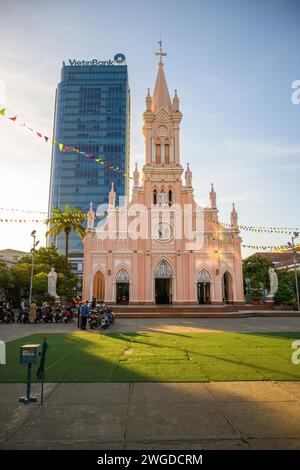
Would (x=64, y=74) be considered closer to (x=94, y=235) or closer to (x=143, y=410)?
(x=94, y=235)

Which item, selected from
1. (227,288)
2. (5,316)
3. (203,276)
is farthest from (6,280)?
(227,288)

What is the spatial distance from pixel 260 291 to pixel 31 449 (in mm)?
50696

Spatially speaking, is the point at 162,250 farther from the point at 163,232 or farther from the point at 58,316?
the point at 58,316

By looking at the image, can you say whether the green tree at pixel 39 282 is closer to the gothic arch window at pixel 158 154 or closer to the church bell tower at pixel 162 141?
the church bell tower at pixel 162 141

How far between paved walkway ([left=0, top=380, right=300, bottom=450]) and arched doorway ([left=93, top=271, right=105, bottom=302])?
29931 millimetres

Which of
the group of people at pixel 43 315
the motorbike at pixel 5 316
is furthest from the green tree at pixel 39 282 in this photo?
the group of people at pixel 43 315

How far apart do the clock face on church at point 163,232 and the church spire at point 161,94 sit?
16698 mm

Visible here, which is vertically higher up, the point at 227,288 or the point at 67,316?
the point at 227,288

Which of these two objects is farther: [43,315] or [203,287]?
[203,287]

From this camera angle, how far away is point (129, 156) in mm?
105812

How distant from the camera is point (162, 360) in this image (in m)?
9.59

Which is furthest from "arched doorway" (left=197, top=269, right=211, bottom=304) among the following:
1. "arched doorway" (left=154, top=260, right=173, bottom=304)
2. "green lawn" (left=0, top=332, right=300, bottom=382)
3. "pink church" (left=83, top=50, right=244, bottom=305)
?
"green lawn" (left=0, top=332, right=300, bottom=382)

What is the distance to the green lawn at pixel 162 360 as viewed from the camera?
786 cm

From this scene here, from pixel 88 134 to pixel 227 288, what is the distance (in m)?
79.4
